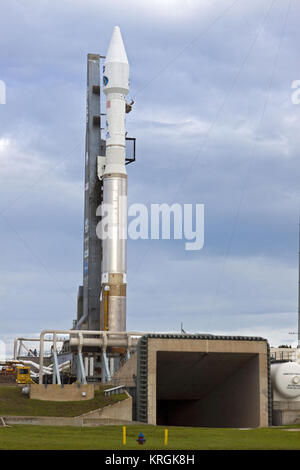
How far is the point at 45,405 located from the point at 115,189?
30.8 m

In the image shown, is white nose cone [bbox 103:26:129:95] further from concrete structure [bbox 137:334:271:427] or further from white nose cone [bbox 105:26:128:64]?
concrete structure [bbox 137:334:271:427]

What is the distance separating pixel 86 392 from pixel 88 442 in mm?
26529

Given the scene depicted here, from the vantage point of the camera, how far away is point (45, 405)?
6228 cm

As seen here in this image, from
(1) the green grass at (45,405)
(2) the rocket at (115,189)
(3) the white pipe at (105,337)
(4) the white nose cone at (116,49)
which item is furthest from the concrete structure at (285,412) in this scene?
(4) the white nose cone at (116,49)

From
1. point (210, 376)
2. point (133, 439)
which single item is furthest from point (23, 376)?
point (133, 439)

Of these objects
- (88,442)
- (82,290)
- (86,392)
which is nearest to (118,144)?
(82,290)

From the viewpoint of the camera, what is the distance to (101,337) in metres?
82.2

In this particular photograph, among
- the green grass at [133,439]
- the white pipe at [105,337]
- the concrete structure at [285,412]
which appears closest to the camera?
the green grass at [133,439]

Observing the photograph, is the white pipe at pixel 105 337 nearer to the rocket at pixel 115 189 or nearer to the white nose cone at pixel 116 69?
the rocket at pixel 115 189

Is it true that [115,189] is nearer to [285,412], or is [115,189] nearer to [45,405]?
[45,405]

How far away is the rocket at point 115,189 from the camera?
8281cm

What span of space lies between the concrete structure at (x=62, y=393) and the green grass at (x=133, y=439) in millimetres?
12894

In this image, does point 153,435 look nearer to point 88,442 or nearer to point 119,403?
point 88,442
